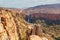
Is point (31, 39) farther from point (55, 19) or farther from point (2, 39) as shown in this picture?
point (55, 19)

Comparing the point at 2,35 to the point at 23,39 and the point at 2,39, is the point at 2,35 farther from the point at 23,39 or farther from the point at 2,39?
the point at 23,39

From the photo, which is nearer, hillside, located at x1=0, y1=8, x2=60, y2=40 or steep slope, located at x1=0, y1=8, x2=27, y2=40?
steep slope, located at x1=0, y1=8, x2=27, y2=40

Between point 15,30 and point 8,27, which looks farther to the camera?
point 15,30

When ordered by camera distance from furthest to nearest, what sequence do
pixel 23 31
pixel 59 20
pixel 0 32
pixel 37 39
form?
1. pixel 59 20
2. pixel 23 31
3. pixel 37 39
4. pixel 0 32

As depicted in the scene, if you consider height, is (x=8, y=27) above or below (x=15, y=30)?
above

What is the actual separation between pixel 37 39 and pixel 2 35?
2998 millimetres

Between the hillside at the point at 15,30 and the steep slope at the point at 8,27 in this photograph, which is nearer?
the steep slope at the point at 8,27

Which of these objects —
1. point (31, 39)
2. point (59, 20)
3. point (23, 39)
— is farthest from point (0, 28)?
point (59, 20)

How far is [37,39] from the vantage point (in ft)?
58.9

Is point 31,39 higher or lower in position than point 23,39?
higher

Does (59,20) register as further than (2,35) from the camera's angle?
Yes

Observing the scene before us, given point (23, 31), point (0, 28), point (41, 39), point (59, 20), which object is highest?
point (0, 28)

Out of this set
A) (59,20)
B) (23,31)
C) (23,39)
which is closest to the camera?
(23,39)

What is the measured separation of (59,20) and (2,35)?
533ft
